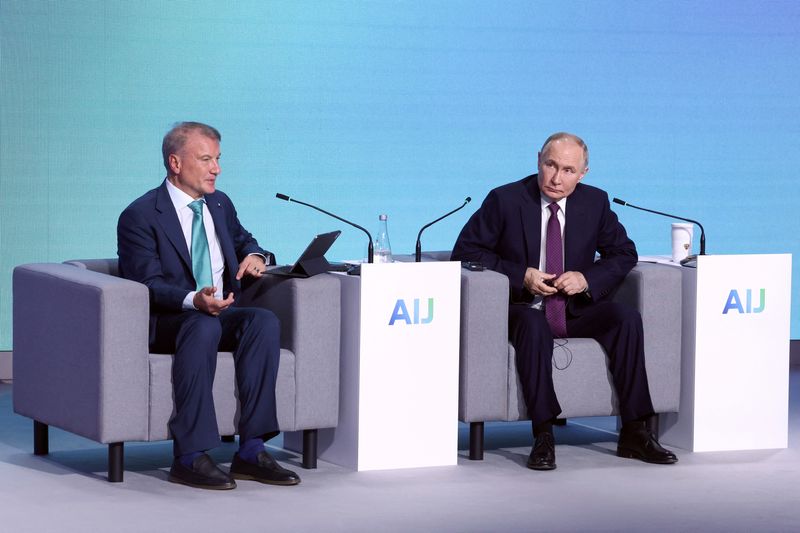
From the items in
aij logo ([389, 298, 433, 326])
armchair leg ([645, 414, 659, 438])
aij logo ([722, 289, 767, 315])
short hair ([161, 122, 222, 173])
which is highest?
short hair ([161, 122, 222, 173])

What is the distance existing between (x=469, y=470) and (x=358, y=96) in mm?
2444

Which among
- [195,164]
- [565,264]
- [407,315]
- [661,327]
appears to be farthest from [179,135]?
[661,327]

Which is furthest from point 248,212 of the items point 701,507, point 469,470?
point 701,507

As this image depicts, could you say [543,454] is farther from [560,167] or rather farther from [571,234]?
[560,167]

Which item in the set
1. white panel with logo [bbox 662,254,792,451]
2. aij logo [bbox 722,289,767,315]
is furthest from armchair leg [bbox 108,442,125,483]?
aij logo [bbox 722,289,767,315]

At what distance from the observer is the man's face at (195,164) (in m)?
5.51

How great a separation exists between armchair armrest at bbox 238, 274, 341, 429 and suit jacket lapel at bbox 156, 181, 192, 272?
34 centimetres

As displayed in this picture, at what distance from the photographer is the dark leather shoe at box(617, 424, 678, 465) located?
5672 mm

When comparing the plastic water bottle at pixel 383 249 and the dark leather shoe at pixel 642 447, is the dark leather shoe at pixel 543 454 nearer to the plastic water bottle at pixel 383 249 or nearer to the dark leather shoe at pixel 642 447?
the dark leather shoe at pixel 642 447

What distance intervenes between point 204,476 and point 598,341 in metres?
1.54

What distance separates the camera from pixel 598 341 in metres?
5.80

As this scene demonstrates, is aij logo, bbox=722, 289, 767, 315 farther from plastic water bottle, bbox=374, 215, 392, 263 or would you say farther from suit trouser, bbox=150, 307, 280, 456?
A: suit trouser, bbox=150, 307, 280, 456

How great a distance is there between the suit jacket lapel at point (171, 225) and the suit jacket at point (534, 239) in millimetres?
1036

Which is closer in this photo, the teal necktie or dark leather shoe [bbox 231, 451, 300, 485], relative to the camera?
dark leather shoe [bbox 231, 451, 300, 485]
